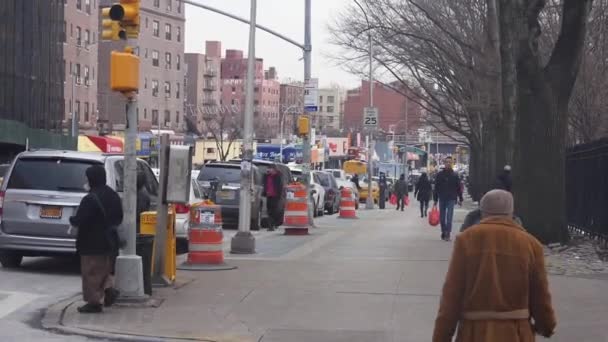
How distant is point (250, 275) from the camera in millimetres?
14805

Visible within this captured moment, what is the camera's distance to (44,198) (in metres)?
14.3

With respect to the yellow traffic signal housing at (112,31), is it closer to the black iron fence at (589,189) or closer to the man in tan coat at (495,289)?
the man in tan coat at (495,289)

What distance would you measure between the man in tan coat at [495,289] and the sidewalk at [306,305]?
431 centimetres

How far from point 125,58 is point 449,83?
113 feet

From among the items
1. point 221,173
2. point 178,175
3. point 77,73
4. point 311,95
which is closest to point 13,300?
point 178,175

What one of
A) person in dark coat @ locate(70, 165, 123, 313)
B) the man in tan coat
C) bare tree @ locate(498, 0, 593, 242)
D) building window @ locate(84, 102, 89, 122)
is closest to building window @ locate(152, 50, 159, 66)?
building window @ locate(84, 102, 89, 122)

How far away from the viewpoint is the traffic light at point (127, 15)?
Answer: 11.5 metres

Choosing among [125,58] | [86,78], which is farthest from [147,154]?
[125,58]

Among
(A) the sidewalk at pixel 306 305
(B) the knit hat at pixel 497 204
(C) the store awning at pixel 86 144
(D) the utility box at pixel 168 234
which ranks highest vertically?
(C) the store awning at pixel 86 144

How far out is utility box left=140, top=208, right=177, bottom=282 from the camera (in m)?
13.2

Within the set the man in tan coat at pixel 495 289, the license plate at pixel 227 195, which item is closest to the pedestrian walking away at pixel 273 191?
the license plate at pixel 227 195

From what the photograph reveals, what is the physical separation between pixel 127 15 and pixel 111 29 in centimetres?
28

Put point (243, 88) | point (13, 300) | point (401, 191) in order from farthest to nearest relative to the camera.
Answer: point (243, 88)
point (401, 191)
point (13, 300)

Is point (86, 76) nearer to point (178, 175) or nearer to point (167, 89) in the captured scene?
point (167, 89)
